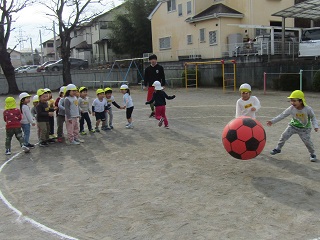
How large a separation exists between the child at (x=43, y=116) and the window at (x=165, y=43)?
28755 millimetres

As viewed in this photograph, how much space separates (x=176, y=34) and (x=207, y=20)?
4.95 meters

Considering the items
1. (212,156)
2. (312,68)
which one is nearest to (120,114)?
(212,156)

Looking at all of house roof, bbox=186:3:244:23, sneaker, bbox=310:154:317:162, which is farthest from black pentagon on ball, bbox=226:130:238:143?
house roof, bbox=186:3:244:23

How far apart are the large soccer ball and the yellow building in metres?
21.8

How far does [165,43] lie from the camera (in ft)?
122

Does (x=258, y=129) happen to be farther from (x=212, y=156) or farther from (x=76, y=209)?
(x=76, y=209)

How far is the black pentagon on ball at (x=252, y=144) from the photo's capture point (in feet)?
19.0

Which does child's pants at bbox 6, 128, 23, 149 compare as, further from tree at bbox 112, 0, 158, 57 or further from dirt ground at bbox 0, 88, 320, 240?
tree at bbox 112, 0, 158, 57

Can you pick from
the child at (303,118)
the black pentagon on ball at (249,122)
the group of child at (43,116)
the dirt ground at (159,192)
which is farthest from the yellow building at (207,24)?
the black pentagon on ball at (249,122)

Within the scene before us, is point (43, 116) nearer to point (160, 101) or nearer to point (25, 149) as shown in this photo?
point (25, 149)

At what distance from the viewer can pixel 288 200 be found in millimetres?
4777

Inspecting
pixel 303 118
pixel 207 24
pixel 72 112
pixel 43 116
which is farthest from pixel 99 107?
pixel 207 24

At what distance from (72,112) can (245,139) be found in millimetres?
4820

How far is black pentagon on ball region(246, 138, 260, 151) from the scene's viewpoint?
5.80 m
